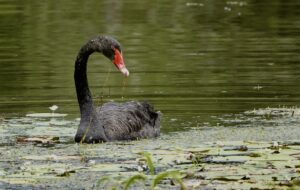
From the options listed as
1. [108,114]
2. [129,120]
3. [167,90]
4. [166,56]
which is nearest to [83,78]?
[108,114]

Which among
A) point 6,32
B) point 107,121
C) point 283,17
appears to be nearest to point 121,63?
point 107,121

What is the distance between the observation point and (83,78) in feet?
33.9

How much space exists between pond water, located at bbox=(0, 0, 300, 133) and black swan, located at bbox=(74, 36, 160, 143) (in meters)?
0.35

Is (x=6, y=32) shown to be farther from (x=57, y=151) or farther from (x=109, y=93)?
(x=57, y=151)

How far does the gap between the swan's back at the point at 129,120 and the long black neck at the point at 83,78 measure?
0.20 meters

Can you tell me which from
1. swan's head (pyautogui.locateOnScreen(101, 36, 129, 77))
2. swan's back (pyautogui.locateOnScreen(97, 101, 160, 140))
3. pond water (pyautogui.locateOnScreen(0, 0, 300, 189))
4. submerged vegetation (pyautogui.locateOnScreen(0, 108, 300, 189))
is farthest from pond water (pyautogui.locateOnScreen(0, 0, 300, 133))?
swan's head (pyautogui.locateOnScreen(101, 36, 129, 77))

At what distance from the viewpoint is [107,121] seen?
406 inches

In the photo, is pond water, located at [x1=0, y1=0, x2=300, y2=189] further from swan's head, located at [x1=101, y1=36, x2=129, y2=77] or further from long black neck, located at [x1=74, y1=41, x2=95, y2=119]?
swan's head, located at [x1=101, y1=36, x2=129, y2=77]

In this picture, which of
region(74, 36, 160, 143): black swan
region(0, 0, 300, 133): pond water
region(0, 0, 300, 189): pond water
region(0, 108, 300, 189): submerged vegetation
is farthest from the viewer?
region(0, 0, 300, 133): pond water

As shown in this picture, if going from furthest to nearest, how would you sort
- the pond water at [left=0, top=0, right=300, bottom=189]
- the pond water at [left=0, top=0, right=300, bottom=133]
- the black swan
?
1. the pond water at [left=0, top=0, right=300, bottom=133]
2. the black swan
3. the pond water at [left=0, top=0, right=300, bottom=189]

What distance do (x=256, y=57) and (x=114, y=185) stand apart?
9.34 meters

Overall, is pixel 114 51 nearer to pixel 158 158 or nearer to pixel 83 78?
pixel 83 78

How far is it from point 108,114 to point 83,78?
49cm

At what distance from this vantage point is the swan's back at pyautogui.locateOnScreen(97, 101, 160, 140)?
33.3ft
